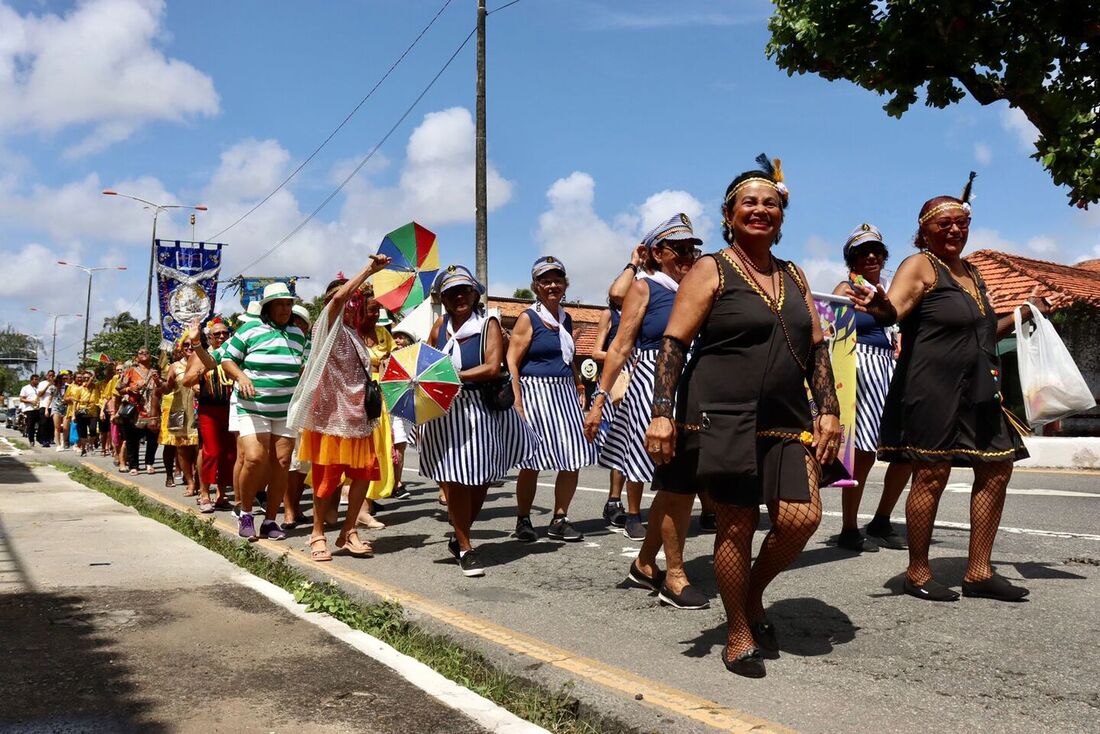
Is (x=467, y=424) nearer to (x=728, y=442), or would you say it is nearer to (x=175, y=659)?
(x=175, y=659)

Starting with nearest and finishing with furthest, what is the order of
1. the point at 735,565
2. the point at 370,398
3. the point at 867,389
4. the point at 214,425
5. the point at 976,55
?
the point at 735,565
the point at 867,389
the point at 370,398
the point at 214,425
the point at 976,55

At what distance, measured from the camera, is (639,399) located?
5.96 m

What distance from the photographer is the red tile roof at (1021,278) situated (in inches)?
829

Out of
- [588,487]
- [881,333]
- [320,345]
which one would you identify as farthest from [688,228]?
[588,487]

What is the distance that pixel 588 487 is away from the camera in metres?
11.9

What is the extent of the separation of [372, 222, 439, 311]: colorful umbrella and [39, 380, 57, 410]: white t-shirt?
2265 centimetres

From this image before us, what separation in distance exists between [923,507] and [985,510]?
0.31 m

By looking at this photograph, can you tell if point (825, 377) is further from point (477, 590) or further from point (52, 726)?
point (52, 726)

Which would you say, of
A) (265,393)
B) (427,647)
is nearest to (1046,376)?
(427,647)

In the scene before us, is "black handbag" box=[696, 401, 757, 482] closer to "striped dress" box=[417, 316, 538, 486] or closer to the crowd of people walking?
the crowd of people walking

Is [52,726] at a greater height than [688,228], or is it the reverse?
[688,228]

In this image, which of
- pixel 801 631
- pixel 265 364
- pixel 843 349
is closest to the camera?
pixel 801 631

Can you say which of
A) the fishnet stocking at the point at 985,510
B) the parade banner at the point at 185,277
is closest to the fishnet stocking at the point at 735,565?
the fishnet stocking at the point at 985,510

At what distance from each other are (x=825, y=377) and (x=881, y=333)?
2.88m
